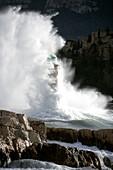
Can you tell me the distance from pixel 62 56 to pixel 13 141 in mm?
A: 57549

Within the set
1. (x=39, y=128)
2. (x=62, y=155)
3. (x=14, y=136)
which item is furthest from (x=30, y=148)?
(x=39, y=128)

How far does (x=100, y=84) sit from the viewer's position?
5394 cm

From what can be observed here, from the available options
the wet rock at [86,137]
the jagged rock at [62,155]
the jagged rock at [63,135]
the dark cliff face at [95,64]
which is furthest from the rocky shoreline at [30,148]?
the dark cliff face at [95,64]

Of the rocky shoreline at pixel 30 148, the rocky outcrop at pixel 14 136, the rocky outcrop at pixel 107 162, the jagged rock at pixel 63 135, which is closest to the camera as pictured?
the rocky outcrop at pixel 14 136

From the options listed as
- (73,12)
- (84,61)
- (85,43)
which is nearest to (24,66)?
(84,61)

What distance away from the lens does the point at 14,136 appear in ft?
29.9

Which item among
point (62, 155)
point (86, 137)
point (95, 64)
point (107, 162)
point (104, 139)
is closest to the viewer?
→ point (62, 155)

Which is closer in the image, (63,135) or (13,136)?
(13,136)

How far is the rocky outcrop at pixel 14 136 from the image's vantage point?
323 inches

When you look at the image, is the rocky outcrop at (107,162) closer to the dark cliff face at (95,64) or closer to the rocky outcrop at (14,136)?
the rocky outcrop at (14,136)

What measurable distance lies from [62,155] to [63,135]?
2778 mm

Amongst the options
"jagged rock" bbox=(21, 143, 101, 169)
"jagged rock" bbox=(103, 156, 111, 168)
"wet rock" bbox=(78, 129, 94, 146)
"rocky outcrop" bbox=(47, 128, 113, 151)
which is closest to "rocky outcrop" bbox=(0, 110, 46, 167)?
"jagged rock" bbox=(21, 143, 101, 169)

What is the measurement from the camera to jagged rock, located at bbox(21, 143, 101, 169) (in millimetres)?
8438

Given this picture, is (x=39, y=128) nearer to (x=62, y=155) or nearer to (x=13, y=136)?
(x=13, y=136)
